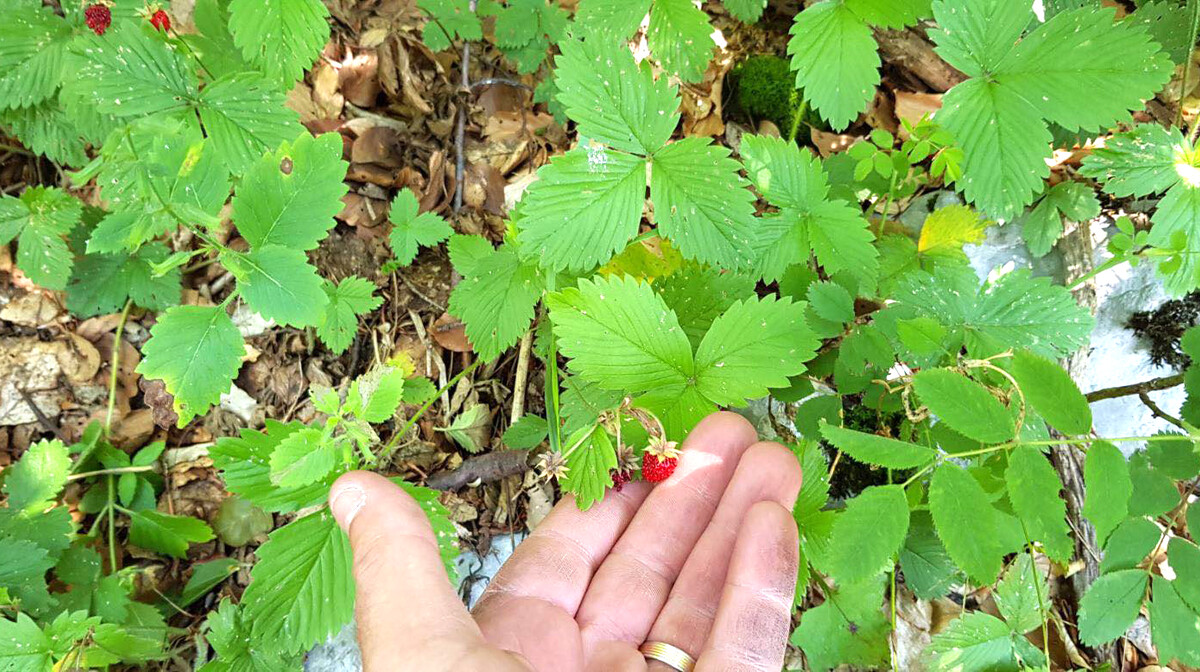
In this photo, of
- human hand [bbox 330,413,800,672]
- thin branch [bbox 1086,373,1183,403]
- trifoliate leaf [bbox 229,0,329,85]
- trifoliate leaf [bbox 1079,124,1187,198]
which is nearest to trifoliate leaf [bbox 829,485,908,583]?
human hand [bbox 330,413,800,672]

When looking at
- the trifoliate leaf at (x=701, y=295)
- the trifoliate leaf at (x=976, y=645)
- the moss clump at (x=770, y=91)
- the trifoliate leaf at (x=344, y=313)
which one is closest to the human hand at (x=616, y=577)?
the trifoliate leaf at (x=701, y=295)

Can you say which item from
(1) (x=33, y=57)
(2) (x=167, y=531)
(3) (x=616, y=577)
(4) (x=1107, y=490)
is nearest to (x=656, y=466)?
(3) (x=616, y=577)

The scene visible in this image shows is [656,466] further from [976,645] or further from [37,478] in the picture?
[37,478]

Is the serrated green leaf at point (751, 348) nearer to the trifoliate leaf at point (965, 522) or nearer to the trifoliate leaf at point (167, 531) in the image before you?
the trifoliate leaf at point (965, 522)

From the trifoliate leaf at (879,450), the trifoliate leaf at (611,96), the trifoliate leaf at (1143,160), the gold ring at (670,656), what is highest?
the trifoliate leaf at (611,96)

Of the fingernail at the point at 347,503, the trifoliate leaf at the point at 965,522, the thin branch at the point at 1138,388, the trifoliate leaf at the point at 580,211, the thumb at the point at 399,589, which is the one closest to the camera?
the thumb at the point at 399,589

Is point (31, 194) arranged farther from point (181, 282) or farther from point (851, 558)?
point (851, 558)

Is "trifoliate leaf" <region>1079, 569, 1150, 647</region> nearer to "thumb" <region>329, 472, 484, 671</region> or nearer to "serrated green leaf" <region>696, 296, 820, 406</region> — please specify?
"serrated green leaf" <region>696, 296, 820, 406</region>
